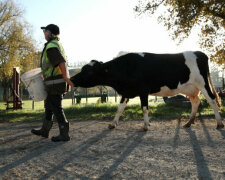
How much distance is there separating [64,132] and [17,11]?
81.7 feet

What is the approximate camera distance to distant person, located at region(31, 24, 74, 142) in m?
4.31

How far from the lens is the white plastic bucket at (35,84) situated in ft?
14.1

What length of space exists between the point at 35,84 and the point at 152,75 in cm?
291

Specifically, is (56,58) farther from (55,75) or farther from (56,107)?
(56,107)

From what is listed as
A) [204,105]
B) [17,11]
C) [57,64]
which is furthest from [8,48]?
[57,64]

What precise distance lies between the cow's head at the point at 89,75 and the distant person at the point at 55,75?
0.73 meters

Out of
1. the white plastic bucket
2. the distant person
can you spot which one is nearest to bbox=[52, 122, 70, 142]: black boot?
the distant person

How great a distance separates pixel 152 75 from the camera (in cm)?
584

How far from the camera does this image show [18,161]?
313 centimetres

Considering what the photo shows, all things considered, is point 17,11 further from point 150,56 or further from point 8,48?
point 150,56

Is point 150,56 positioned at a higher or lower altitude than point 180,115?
higher

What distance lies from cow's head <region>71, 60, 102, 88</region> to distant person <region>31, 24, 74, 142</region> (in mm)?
734

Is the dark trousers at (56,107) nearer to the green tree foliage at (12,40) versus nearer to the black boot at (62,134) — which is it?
the black boot at (62,134)

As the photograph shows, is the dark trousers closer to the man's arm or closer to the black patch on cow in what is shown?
the man's arm
